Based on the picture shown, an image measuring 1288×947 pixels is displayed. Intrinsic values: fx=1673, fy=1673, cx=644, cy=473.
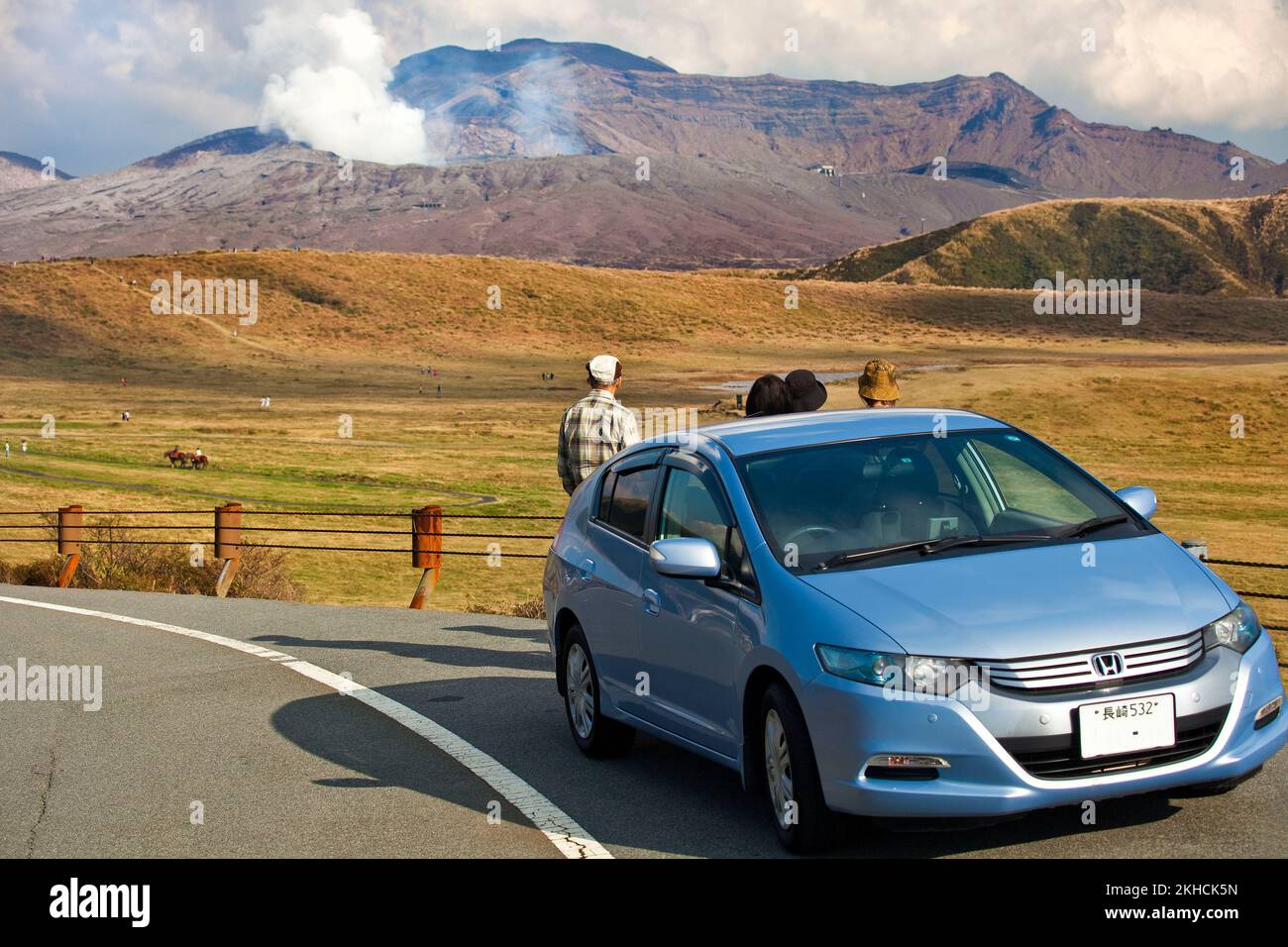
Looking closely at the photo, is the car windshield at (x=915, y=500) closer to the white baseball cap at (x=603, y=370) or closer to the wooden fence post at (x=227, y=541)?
the white baseball cap at (x=603, y=370)

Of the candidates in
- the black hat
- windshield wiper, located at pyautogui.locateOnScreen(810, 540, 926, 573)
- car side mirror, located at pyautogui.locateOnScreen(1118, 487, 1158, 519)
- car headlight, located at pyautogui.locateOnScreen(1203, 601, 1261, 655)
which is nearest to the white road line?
windshield wiper, located at pyautogui.locateOnScreen(810, 540, 926, 573)

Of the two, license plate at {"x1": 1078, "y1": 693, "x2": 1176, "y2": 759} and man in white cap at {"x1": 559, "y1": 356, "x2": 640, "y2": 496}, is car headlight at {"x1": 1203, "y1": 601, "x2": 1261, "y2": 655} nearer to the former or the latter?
license plate at {"x1": 1078, "y1": 693, "x2": 1176, "y2": 759}

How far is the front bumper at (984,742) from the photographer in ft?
18.5

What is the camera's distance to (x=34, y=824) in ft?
23.8

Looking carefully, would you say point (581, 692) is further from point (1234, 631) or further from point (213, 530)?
point (213, 530)

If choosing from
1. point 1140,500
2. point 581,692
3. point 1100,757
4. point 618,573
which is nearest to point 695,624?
point 618,573

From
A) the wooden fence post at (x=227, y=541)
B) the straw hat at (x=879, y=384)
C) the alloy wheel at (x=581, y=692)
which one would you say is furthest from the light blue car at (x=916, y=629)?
the wooden fence post at (x=227, y=541)

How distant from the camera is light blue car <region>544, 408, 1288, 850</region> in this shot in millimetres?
5688

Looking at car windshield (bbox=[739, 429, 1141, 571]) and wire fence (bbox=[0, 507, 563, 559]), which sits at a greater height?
car windshield (bbox=[739, 429, 1141, 571])

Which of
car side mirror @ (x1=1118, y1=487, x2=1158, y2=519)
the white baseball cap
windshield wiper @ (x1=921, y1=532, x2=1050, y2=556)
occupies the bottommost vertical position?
windshield wiper @ (x1=921, y1=532, x2=1050, y2=556)

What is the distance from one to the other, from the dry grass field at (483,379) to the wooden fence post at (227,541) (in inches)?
172

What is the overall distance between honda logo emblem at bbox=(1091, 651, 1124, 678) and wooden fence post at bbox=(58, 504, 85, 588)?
1787cm
